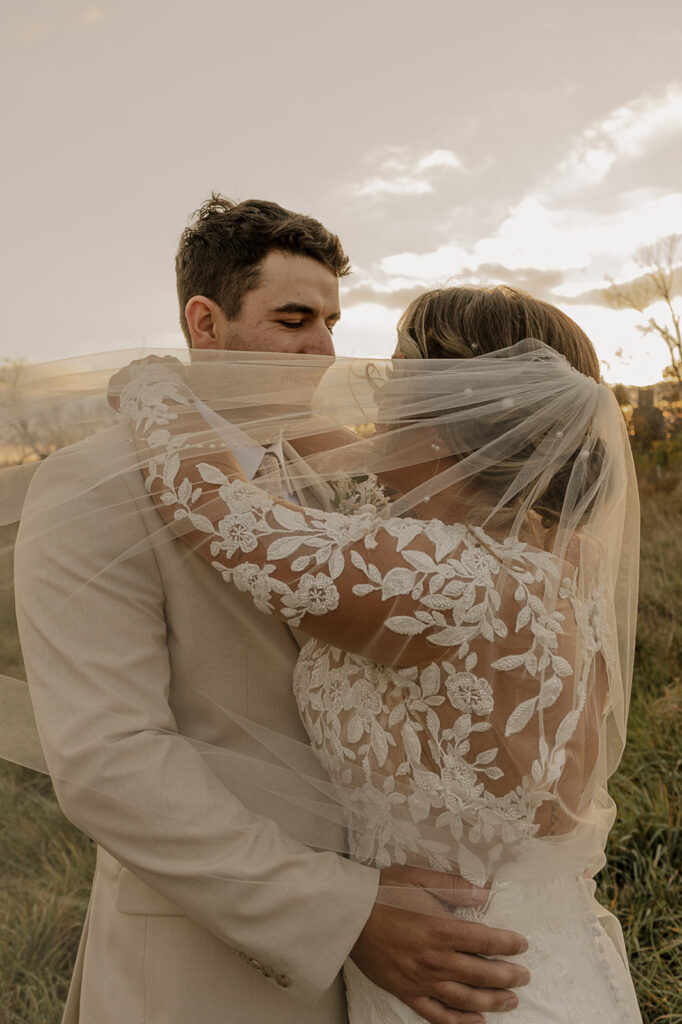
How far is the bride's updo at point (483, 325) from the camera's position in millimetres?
1697

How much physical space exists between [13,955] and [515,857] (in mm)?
3667

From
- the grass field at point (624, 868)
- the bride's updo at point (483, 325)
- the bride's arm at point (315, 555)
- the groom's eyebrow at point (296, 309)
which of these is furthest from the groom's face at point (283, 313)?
the grass field at point (624, 868)

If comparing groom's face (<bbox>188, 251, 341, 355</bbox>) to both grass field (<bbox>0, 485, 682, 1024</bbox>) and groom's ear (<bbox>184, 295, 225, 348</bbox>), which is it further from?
grass field (<bbox>0, 485, 682, 1024</bbox>)

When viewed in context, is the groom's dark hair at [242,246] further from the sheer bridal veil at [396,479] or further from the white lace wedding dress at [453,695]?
the white lace wedding dress at [453,695]

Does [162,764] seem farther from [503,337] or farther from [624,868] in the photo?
[624,868]

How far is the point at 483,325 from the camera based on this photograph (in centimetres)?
170

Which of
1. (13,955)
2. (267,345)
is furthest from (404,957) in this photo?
(13,955)

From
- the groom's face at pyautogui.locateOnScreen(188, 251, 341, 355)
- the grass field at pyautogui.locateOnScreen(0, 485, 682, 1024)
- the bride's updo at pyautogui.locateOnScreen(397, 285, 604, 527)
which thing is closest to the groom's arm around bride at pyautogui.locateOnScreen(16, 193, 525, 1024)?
the bride's updo at pyautogui.locateOnScreen(397, 285, 604, 527)

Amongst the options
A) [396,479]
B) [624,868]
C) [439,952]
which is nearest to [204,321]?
[396,479]

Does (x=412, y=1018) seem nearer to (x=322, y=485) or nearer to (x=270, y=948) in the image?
(x=270, y=948)

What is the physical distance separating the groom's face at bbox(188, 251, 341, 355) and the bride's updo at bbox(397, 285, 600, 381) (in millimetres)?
651

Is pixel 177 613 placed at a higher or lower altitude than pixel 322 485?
lower

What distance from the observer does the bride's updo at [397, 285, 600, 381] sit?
66.8 inches

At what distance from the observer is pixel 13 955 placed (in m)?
4.23
